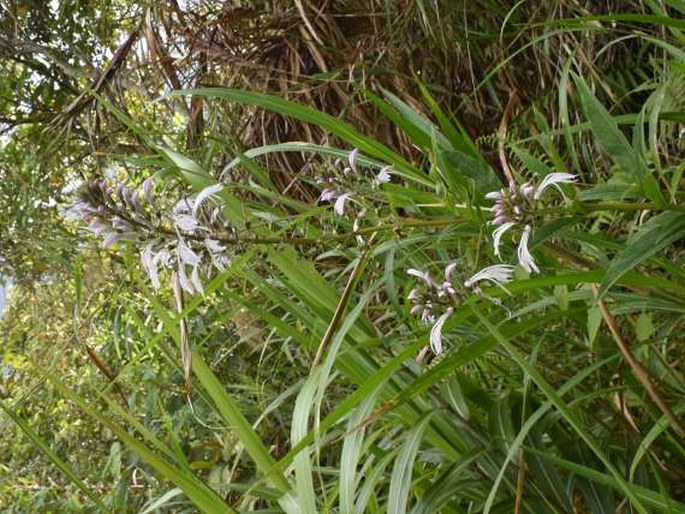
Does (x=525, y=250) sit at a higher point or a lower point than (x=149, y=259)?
lower

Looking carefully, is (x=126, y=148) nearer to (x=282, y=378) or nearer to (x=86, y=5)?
(x=86, y=5)

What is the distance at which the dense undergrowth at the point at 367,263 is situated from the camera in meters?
0.80

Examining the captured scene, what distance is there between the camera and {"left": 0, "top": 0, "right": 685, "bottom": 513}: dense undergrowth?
0.80 metres

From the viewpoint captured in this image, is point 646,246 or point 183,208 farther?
point 183,208

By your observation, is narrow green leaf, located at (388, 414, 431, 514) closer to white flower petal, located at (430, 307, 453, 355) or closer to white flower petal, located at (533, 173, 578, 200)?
white flower petal, located at (430, 307, 453, 355)

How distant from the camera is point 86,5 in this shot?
268 cm

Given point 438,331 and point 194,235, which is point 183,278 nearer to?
point 194,235

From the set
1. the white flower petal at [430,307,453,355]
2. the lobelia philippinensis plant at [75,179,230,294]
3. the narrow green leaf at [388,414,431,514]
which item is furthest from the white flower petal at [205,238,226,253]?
the narrow green leaf at [388,414,431,514]

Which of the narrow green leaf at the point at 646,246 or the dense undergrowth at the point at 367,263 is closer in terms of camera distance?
the narrow green leaf at the point at 646,246

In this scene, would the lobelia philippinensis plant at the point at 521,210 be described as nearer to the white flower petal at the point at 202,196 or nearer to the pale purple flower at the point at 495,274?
the pale purple flower at the point at 495,274

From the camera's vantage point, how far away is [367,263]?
0.92m

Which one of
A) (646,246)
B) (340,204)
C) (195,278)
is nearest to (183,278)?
(195,278)

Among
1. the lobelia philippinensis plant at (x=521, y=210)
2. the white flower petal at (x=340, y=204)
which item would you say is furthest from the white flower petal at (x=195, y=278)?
the lobelia philippinensis plant at (x=521, y=210)

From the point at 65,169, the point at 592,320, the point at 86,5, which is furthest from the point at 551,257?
the point at 86,5
